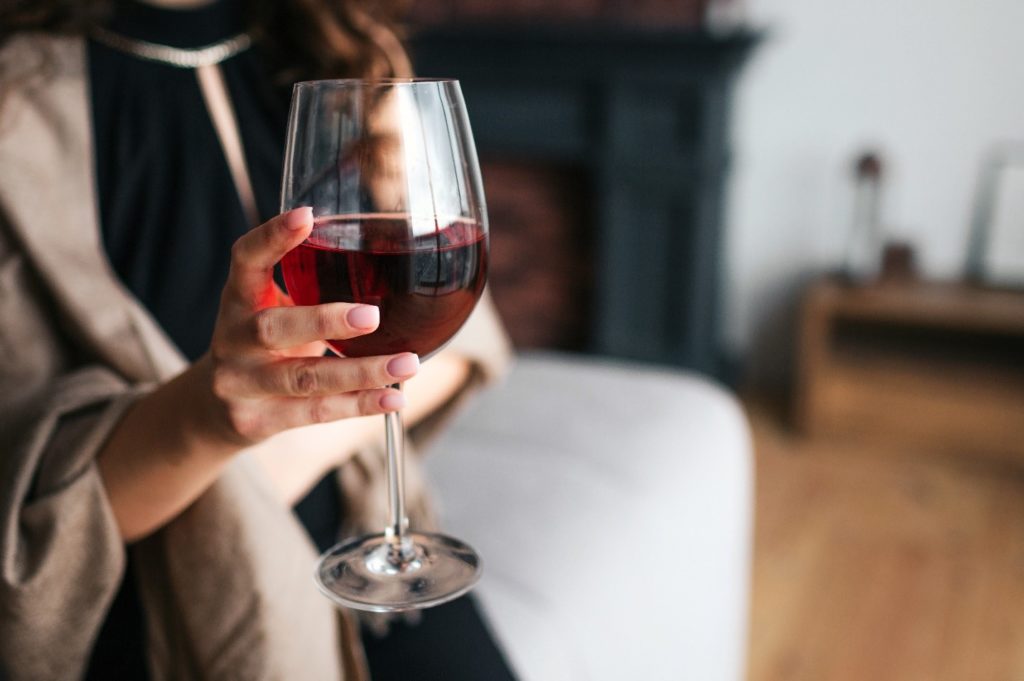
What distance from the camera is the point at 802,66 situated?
10.2 ft

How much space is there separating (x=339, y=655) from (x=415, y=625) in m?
0.09

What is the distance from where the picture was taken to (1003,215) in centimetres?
287

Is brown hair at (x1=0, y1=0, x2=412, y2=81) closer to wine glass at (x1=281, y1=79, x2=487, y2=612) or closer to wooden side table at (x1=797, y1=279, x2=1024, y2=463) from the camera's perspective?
wine glass at (x1=281, y1=79, x2=487, y2=612)

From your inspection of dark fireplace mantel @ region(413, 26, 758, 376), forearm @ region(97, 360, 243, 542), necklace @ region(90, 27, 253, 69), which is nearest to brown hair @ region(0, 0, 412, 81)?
necklace @ region(90, 27, 253, 69)

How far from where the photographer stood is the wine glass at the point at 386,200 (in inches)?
19.5

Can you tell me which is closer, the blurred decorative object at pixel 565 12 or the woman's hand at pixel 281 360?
the woman's hand at pixel 281 360

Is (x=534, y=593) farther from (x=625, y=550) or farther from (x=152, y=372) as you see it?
(x=152, y=372)

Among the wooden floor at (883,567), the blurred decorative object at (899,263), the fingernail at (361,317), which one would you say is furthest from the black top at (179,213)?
the blurred decorative object at (899,263)

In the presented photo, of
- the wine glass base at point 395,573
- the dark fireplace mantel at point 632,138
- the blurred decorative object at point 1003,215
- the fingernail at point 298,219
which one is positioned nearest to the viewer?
the fingernail at point 298,219

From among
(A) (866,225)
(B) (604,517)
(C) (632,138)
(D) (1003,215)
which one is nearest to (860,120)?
(A) (866,225)

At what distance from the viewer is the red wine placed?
1.63 ft

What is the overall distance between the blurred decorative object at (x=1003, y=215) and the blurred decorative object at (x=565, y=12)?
3.12ft

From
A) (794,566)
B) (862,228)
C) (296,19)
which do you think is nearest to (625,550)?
(296,19)

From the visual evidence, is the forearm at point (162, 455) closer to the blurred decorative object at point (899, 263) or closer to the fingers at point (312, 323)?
the fingers at point (312, 323)
